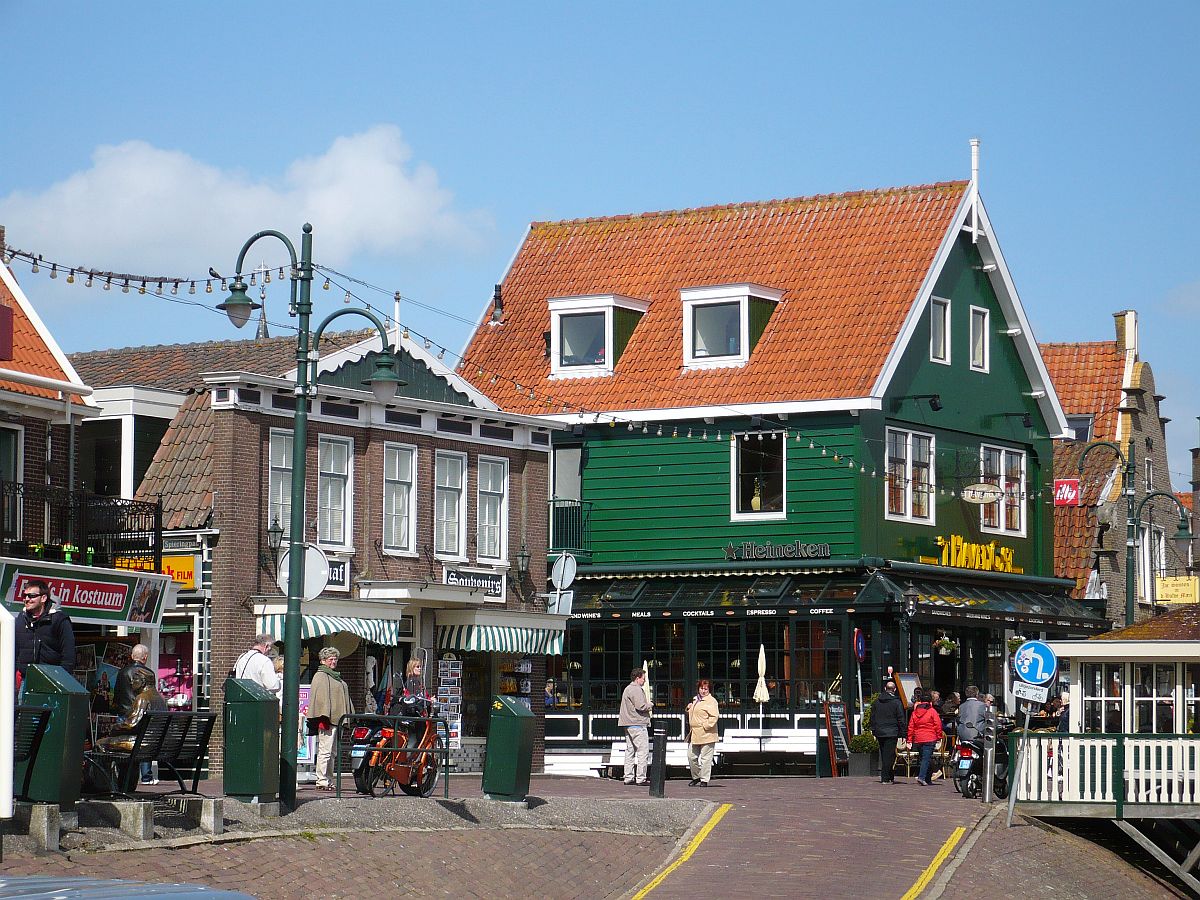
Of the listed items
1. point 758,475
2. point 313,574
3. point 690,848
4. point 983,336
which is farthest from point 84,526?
point 983,336

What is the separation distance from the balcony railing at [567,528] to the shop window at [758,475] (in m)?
A: 2.94

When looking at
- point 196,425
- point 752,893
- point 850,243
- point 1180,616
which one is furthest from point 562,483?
point 752,893

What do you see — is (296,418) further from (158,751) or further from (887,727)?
(887,727)

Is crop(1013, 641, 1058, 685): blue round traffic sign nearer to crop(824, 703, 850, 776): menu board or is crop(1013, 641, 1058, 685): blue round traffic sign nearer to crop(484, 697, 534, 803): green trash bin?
crop(484, 697, 534, 803): green trash bin

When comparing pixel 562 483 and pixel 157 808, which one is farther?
pixel 562 483

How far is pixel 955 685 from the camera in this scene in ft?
135

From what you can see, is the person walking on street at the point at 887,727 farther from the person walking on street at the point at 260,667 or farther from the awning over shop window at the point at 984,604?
the person walking on street at the point at 260,667

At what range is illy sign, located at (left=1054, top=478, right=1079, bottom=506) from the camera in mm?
46031

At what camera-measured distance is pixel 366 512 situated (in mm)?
33875

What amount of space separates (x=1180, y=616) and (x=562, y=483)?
1336 cm

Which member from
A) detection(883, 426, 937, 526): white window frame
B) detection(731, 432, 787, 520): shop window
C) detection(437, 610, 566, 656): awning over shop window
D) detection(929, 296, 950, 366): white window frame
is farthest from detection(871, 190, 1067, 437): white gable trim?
detection(437, 610, 566, 656): awning over shop window

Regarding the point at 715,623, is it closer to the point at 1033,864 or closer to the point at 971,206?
the point at 971,206

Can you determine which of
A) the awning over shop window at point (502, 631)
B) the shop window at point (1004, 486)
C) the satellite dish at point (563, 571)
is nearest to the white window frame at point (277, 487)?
the awning over shop window at point (502, 631)

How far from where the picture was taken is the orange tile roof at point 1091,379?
52500 mm
